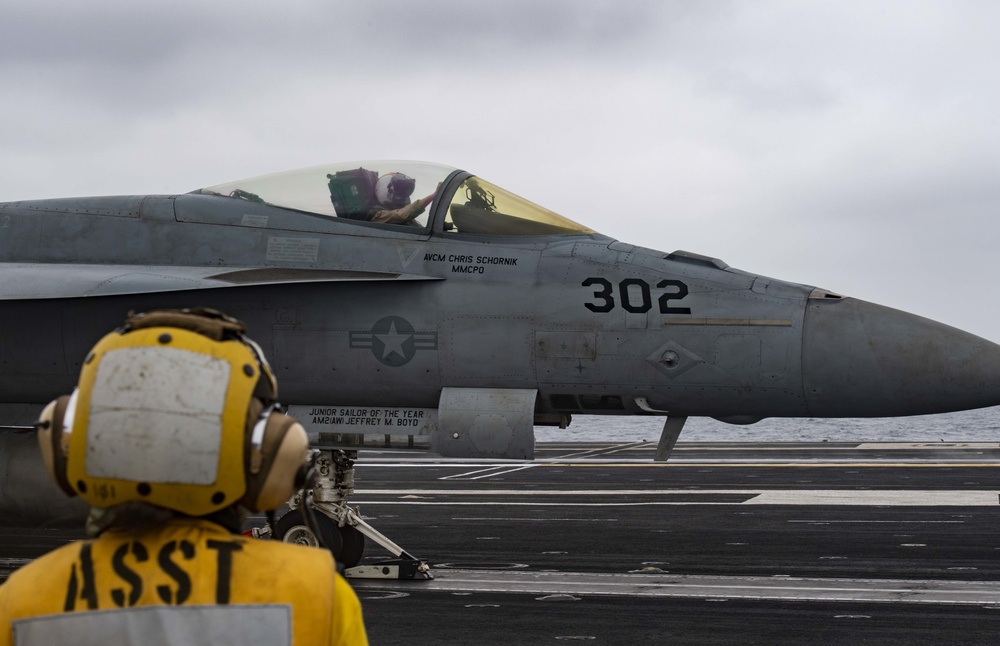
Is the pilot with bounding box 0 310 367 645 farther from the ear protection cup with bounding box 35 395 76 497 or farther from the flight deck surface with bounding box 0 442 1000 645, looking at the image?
the flight deck surface with bounding box 0 442 1000 645

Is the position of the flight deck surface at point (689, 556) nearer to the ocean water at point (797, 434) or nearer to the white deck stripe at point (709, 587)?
the white deck stripe at point (709, 587)

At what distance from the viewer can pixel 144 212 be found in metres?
11.7

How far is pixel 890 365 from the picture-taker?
10133 millimetres

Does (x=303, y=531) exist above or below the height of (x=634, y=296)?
below

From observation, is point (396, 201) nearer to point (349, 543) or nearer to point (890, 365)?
point (349, 543)

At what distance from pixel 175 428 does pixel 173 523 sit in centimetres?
24

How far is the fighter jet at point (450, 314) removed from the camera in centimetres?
1031

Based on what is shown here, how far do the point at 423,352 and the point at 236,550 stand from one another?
8.56 meters

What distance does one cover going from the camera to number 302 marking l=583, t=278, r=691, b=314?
10.6 metres

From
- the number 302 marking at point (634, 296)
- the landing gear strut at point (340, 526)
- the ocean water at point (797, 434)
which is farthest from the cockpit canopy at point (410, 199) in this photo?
the ocean water at point (797, 434)

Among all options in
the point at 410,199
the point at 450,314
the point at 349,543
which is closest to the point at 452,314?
the point at 450,314

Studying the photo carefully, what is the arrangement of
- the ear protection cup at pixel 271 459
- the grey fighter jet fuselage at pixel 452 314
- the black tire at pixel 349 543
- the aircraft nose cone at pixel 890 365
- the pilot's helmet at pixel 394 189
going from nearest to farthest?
the ear protection cup at pixel 271 459 → the aircraft nose cone at pixel 890 365 → the grey fighter jet fuselage at pixel 452 314 → the pilot's helmet at pixel 394 189 → the black tire at pixel 349 543

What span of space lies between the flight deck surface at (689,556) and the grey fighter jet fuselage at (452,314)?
5.39 feet

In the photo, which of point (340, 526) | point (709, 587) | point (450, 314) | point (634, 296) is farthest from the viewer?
point (340, 526)
